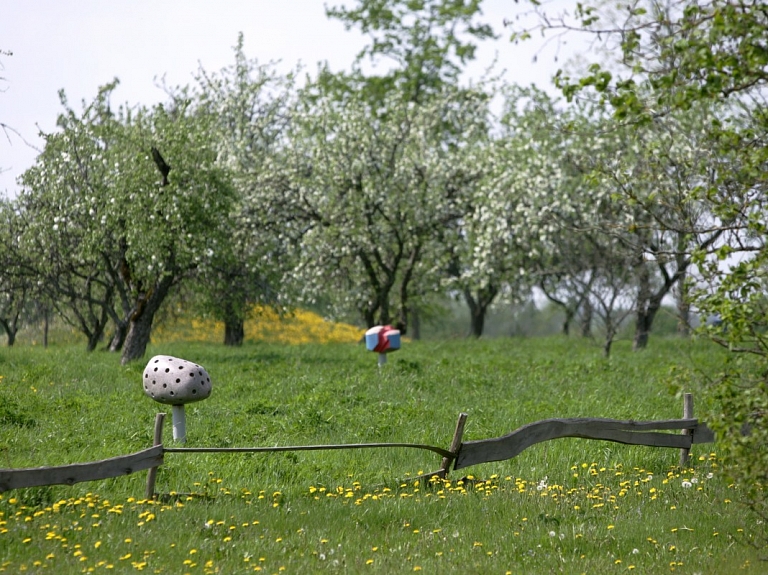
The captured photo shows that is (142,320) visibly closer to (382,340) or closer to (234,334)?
(382,340)

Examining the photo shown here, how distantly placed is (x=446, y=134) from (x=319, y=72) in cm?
671

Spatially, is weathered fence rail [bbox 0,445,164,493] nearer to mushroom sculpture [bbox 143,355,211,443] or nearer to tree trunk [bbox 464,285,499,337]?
mushroom sculpture [bbox 143,355,211,443]

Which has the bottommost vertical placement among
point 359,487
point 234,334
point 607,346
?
point 359,487

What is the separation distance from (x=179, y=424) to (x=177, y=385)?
67 cm

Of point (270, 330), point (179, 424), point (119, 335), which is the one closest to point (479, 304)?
point (270, 330)

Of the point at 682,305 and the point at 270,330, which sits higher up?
the point at 682,305

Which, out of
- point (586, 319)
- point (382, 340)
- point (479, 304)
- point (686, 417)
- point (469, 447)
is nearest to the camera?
point (469, 447)

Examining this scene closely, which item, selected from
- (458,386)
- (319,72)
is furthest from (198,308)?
(319,72)

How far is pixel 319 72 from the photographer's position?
39.2m

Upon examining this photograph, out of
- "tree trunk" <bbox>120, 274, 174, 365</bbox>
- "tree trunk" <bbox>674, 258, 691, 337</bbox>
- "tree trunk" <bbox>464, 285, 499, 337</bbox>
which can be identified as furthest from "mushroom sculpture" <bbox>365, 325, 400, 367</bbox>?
"tree trunk" <bbox>464, 285, 499, 337</bbox>

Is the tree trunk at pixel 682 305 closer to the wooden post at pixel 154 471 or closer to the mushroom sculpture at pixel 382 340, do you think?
the wooden post at pixel 154 471

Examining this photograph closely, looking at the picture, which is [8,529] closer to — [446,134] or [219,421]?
[219,421]

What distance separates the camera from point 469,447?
426 inches

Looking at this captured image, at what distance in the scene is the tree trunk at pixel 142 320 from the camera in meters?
20.5
